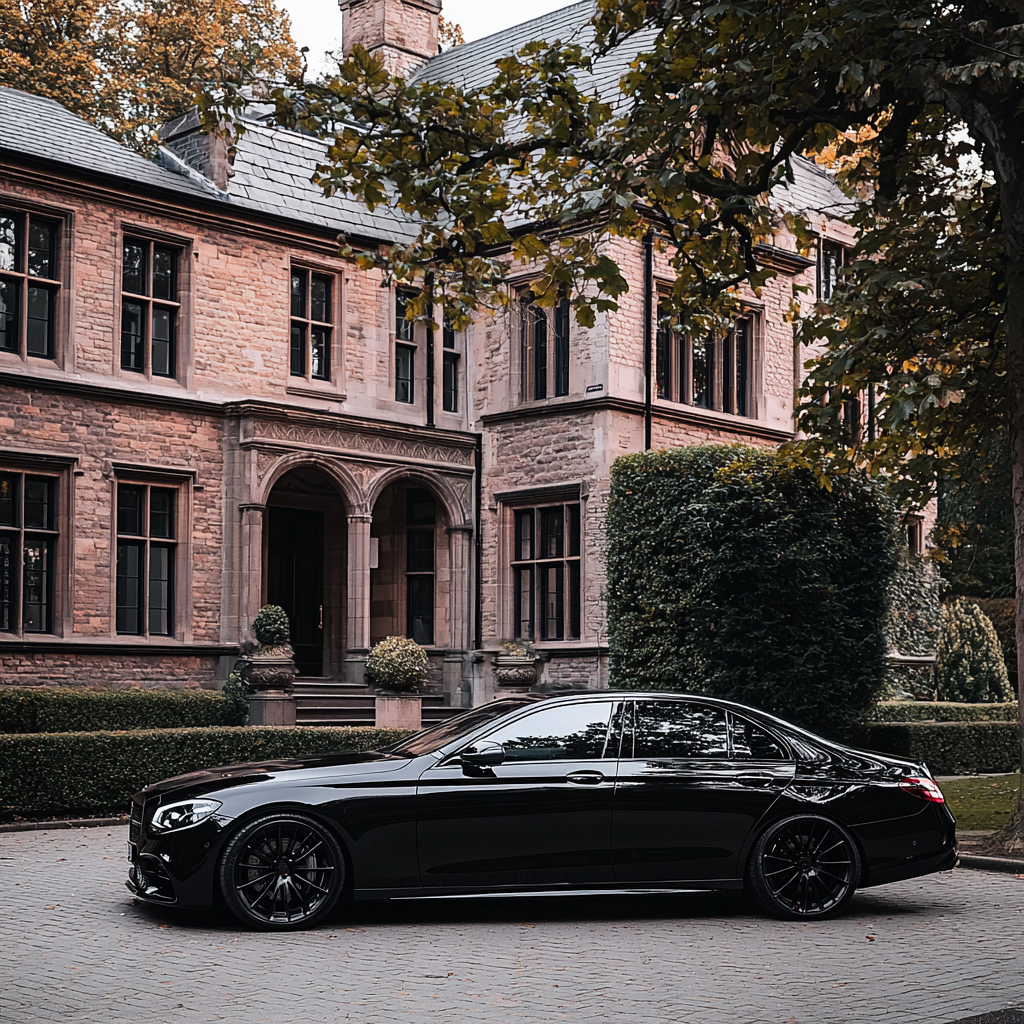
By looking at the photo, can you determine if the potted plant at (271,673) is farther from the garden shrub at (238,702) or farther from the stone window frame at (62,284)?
the stone window frame at (62,284)

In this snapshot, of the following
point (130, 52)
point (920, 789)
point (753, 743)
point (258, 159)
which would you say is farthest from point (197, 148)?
point (920, 789)

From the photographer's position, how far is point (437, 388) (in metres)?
26.0

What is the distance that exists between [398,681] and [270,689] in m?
1.96

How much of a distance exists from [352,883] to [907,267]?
9.66 meters

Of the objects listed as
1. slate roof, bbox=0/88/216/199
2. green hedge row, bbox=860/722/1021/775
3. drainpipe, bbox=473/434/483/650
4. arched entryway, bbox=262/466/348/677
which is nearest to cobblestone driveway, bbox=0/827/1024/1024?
green hedge row, bbox=860/722/1021/775

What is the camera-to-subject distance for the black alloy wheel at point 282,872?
862 centimetres

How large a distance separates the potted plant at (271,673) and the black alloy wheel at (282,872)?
1200 centimetres

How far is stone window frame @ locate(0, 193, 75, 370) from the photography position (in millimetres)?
21188

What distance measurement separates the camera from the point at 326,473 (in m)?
24.0

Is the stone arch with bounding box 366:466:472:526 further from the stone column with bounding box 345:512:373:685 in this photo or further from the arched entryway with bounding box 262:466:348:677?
the arched entryway with bounding box 262:466:348:677

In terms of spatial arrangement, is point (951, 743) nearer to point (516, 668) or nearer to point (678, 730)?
point (516, 668)

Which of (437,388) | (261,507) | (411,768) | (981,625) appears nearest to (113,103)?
(437,388)

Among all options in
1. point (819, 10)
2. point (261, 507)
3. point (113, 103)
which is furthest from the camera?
point (113, 103)

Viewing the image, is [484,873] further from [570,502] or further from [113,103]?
[113,103]
